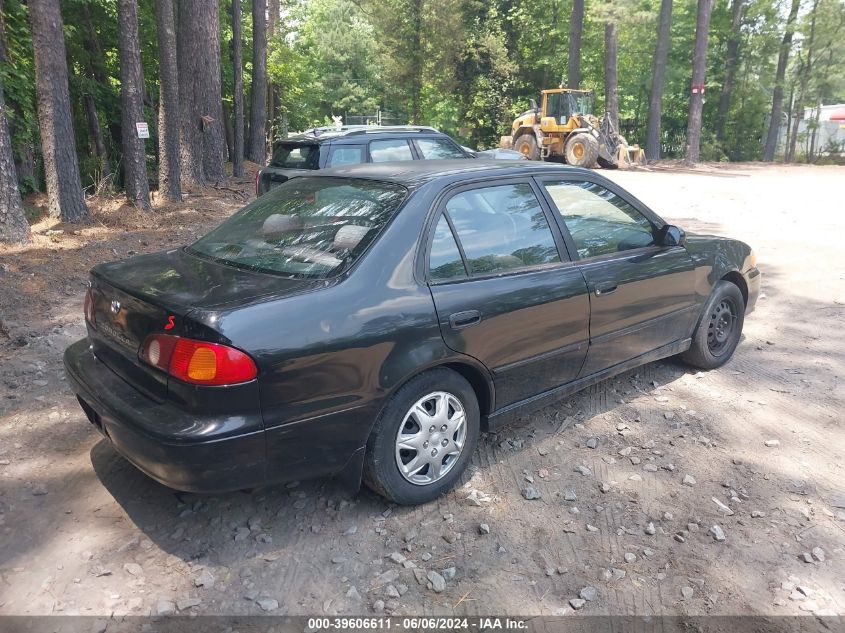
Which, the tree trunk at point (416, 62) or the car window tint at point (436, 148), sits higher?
the tree trunk at point (416, 62)

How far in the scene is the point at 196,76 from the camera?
568 inches

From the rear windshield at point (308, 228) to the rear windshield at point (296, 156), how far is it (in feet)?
18.5

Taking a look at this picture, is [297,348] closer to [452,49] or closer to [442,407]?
[442,407]

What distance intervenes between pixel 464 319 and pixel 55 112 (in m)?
8.23

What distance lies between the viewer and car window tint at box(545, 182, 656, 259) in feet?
13.5

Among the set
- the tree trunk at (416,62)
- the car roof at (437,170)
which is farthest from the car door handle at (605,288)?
the tree trunk at (416,62)

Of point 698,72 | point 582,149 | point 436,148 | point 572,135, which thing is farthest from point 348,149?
point 698,72

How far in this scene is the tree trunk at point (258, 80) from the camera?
63.1ft

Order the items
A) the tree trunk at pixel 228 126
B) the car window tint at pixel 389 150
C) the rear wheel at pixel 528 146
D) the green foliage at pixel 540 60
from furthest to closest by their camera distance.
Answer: the green foliage at pixel 540 60 → the rear wheel at pixel 528 146 → the tree trunk at pixel 228 126 → the car window tint at pixel 389 150

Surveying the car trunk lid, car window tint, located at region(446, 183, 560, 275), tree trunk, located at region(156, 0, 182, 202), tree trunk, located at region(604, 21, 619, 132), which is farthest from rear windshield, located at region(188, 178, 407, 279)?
tree trunk, located at region(604, 21, 619, 132)

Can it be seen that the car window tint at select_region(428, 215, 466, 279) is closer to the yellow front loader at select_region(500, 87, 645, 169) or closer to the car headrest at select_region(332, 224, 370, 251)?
the car headrest at select_region(332, 224, 370, 251)

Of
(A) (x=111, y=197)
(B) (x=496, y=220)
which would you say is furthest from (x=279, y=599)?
(A) (x=111, y=197)

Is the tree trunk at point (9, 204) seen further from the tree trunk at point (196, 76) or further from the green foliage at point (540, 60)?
the green foliage at point (540, 60)

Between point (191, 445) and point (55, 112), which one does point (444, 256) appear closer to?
point (191, 445)
